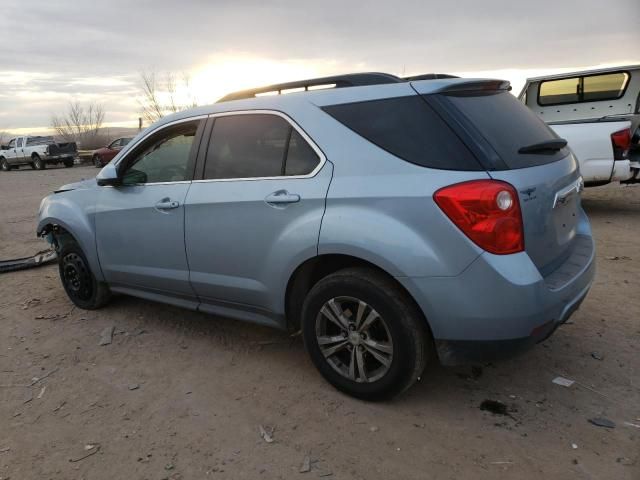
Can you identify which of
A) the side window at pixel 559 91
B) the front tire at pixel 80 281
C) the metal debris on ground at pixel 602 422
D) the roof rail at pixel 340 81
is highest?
the side window at pixel 559 91

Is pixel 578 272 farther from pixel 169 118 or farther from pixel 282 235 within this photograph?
pixel 169 118

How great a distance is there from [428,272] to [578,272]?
943mm

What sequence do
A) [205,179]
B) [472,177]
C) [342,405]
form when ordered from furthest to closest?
[205,179]
[342,405]
[472,177]

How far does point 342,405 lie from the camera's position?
3041 millimetres

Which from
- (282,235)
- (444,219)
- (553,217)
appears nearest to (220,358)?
(282,235)

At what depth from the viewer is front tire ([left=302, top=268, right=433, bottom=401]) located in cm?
→ 274

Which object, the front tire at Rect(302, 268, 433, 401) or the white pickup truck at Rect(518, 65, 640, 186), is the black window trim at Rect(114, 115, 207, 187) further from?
the white pickup truck at Rect(518, 65, 640, 186)

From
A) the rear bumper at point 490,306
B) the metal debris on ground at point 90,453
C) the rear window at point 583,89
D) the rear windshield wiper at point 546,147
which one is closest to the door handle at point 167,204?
the metal debris on ground at point 90,453

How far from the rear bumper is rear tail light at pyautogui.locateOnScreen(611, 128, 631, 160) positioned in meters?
5.53

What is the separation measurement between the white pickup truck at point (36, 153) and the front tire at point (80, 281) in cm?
2701

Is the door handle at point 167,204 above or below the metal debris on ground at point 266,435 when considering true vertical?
above

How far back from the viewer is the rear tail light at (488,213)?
97.8 inches

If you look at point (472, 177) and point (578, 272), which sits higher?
point (472, 177)

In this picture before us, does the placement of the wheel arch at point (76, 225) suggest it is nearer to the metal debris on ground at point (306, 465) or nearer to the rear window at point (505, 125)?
the metal debris on ground at point (306, 465)
